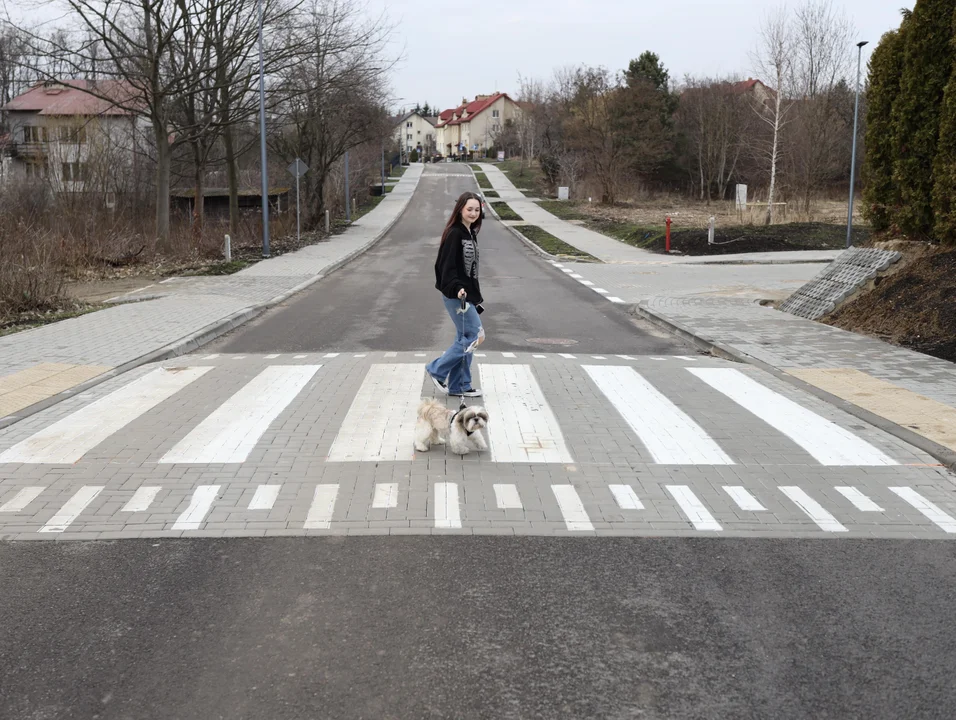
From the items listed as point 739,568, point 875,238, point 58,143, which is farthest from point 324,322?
point 58,143

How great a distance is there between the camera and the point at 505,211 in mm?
49500

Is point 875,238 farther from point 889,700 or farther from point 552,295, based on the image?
point 889,700

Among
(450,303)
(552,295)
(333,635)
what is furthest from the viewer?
(552,295)

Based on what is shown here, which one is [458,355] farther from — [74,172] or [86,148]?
[86,148]

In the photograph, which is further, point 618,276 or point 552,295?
point 618,276

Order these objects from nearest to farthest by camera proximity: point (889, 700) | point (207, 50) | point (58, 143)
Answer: point (889, 700)
point (207, 50)
point (58, 143)

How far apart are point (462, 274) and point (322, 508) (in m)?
3.17

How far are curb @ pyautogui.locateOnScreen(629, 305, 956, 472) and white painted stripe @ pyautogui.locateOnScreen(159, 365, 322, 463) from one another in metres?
5.10

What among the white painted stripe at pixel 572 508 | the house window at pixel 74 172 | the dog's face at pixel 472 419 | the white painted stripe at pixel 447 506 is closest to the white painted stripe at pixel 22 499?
the white painted stripe at pixel 447 506

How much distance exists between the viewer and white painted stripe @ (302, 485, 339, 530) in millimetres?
5266

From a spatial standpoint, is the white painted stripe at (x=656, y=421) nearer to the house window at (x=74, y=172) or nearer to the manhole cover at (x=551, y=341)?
the manhole cover at (x=551, y=341)

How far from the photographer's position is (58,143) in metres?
32.6

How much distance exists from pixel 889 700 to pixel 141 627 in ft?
10.3

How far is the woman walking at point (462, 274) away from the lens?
8.02m
